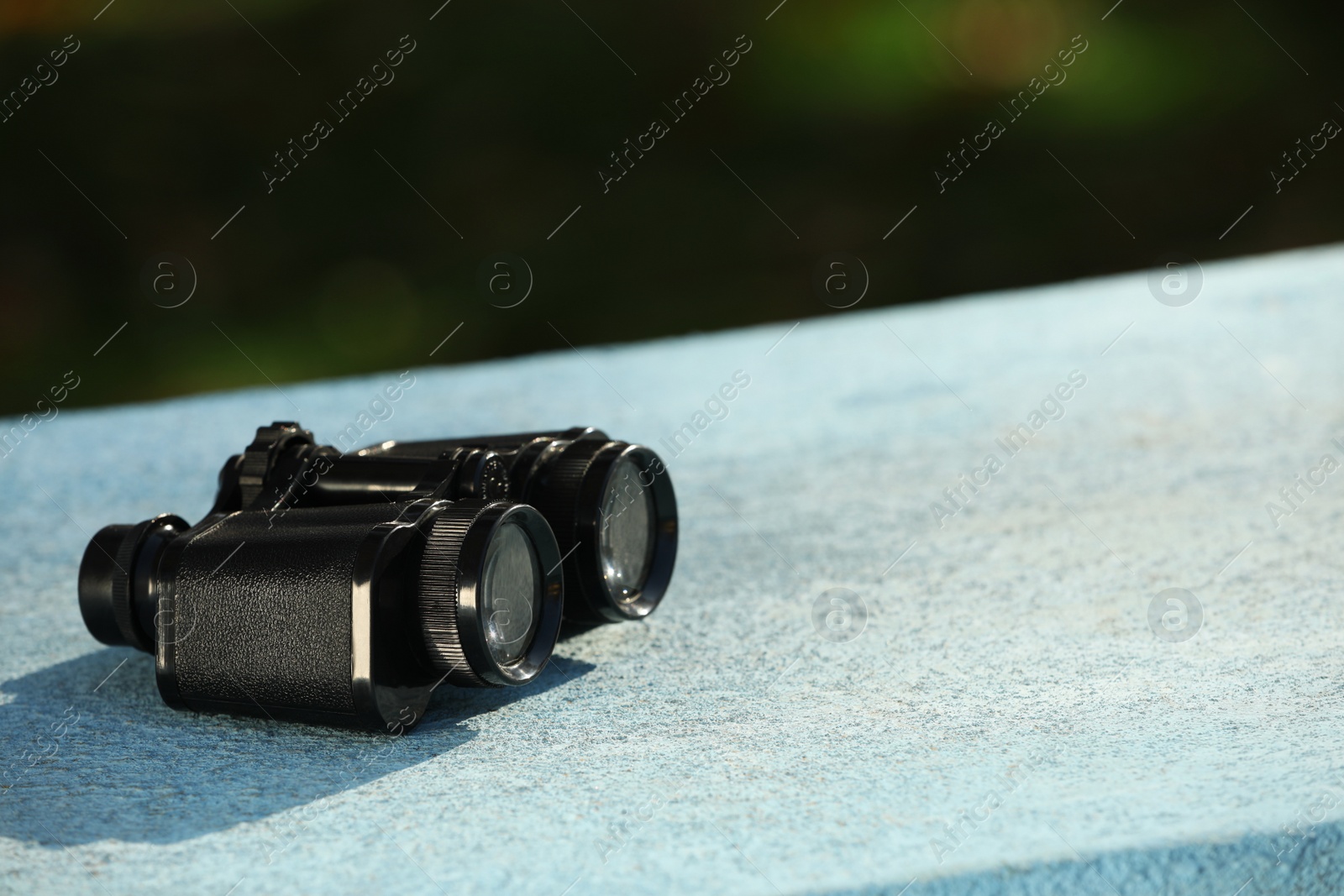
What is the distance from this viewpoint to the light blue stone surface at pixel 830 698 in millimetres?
628

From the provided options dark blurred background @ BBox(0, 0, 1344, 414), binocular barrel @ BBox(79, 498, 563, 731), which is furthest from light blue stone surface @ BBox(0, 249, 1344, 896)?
dark blurred background @ BBox(0, 0, 1344, 414)

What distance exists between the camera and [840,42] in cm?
382

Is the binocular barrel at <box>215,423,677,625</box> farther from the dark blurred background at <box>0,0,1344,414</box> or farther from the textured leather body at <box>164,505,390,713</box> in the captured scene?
the dark blurred background at <box>0,0,1344,414</box>

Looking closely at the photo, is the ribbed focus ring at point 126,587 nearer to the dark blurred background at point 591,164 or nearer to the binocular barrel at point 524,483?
the binocular barrel at point 524,483

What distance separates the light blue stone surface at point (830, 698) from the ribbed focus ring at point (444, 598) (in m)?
0.06

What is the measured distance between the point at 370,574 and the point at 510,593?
0.10 meters

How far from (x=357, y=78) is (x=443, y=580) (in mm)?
3399

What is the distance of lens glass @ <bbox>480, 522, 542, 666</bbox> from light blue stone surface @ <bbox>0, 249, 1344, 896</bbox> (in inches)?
2.2

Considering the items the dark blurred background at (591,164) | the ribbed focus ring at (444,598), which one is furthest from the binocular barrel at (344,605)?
the dark blurred background at (591,164)

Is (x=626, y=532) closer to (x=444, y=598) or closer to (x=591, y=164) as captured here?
(x=444, y=598)

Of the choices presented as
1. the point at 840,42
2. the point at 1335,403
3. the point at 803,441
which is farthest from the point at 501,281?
the point at 1335,403

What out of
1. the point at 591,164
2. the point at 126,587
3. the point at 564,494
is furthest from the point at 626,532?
the point at 591,164

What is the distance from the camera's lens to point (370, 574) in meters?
0.74

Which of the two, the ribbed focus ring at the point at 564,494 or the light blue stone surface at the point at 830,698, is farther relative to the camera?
the ribbed focus ring at the point at 564,494
